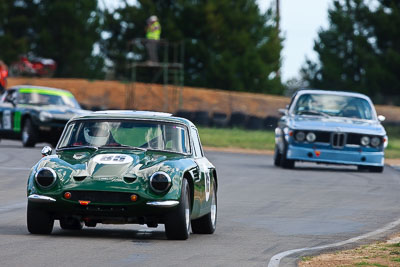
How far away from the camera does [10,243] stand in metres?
10.1

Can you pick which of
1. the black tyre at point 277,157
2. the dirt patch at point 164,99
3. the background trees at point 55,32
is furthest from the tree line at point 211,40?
the black tyre at point 277,157

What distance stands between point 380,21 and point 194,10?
11036 mm

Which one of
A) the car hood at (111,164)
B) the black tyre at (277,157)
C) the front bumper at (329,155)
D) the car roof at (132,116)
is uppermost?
the car roof at (132,116)

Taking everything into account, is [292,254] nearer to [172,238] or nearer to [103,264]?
[172,238]

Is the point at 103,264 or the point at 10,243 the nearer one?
the point at 103,264

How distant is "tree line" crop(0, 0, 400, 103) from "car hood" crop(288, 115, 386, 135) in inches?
1497

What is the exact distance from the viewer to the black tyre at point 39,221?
1066cm

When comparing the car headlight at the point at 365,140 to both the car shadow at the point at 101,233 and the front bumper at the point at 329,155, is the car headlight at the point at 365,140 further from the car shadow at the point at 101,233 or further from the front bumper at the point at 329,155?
the car shadow at the point at 101,233

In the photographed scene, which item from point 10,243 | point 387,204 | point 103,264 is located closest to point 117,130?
point 10,243

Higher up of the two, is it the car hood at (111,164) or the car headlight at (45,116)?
the car hood at (111,164)

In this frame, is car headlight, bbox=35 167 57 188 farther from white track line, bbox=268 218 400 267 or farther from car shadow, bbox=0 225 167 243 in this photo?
white track line, bbox=268 218 400 267

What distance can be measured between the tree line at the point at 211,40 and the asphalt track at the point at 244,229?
40.4 m

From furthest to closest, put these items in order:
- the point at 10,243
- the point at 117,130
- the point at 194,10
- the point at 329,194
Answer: the point at 194,10, the point at 329,194, the point at 117,130, the point at 10,243

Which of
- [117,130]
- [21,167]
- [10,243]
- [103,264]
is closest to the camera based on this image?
[103,264]
